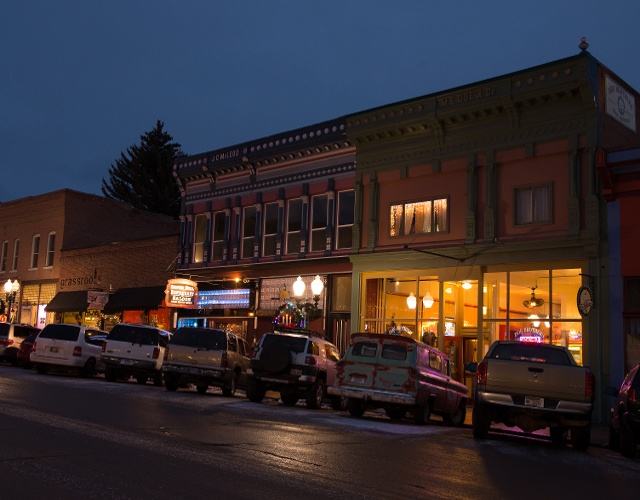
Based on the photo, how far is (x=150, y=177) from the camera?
234ft

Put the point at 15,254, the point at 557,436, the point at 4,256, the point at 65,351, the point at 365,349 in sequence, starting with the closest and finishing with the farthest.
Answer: the point at 557,436 → the point at 365,349 → the point at 65,351 → the point at 15,254 → the point at 4,256

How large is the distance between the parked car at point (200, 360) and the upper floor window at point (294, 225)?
30.2ft

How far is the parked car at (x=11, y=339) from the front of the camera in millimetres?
31719

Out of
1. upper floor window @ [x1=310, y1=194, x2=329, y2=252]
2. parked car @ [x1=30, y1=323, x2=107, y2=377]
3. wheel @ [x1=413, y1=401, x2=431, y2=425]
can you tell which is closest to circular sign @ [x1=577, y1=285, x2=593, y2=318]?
wheel @ [x1=413, y1=401, x2=431, y2=425]

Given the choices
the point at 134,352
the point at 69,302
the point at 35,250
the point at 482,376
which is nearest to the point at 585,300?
the point at 482,376

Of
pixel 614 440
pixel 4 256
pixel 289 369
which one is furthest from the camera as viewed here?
pixel 4 256

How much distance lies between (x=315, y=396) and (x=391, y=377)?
3.54 meters

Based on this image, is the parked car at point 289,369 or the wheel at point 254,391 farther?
the wheel at point 254,391

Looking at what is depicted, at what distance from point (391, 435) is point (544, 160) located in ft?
42.3

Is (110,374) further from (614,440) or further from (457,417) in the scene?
(614,440)

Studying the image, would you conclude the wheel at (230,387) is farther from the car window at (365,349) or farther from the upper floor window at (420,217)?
the upper floor window at (420,217)

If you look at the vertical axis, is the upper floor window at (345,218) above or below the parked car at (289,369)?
above

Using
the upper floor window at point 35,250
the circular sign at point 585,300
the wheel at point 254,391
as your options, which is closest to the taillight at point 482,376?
the wheel at point 254,391

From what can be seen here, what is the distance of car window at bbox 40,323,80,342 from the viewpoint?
26.6 metres
